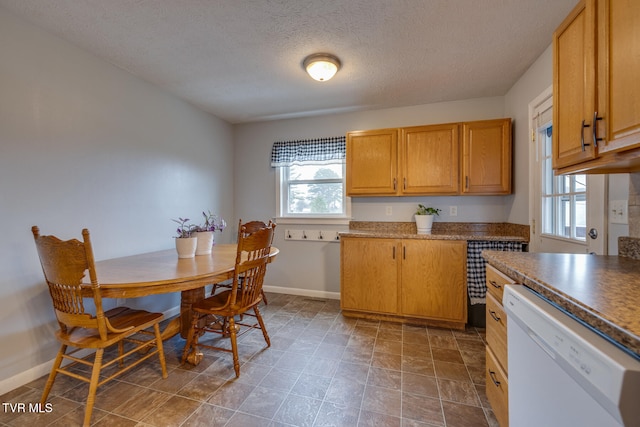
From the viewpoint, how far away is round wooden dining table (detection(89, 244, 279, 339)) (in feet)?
4.86

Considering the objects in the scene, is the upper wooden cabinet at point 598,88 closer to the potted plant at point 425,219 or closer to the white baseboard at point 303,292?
the potted plant at point 425,219

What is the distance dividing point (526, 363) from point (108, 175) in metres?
2.92

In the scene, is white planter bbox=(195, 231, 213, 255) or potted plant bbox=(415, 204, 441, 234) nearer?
white planter bbox=(195, 231, 213, 255)

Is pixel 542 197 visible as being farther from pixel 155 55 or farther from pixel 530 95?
pixel 155 55

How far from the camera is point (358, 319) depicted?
9.14ft

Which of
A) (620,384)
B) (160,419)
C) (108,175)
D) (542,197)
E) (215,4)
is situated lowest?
(160,419)

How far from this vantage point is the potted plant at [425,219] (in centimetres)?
287

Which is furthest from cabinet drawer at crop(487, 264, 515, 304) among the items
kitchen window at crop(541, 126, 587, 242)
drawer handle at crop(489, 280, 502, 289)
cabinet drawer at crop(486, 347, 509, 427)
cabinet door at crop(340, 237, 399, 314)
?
cabinet door at crop(340, 237, 399, 314)

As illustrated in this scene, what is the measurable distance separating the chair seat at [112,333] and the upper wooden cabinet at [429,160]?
218cm

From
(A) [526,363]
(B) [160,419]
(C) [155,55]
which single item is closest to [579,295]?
(A) [526,363]

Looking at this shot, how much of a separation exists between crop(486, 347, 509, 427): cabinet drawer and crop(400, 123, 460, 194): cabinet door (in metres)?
A: 1.68

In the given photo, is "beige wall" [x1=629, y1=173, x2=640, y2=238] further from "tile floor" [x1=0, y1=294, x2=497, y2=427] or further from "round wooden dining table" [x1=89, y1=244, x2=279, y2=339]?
"round wooden dining table" [x1=89, y1=244, x2=279, y2=339]

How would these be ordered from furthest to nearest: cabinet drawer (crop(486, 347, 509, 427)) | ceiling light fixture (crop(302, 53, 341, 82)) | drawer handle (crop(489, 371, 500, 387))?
ceiling light fixture (crop(302, 53, 341, 82)), drawer handle (crop(489, 371, 500, 387)), cabinet drawer (crop(486, 347, 509, 427))

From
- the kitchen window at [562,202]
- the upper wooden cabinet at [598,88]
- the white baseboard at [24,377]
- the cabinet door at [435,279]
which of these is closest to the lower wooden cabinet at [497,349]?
the upper wooden cabinet at [598,88]
